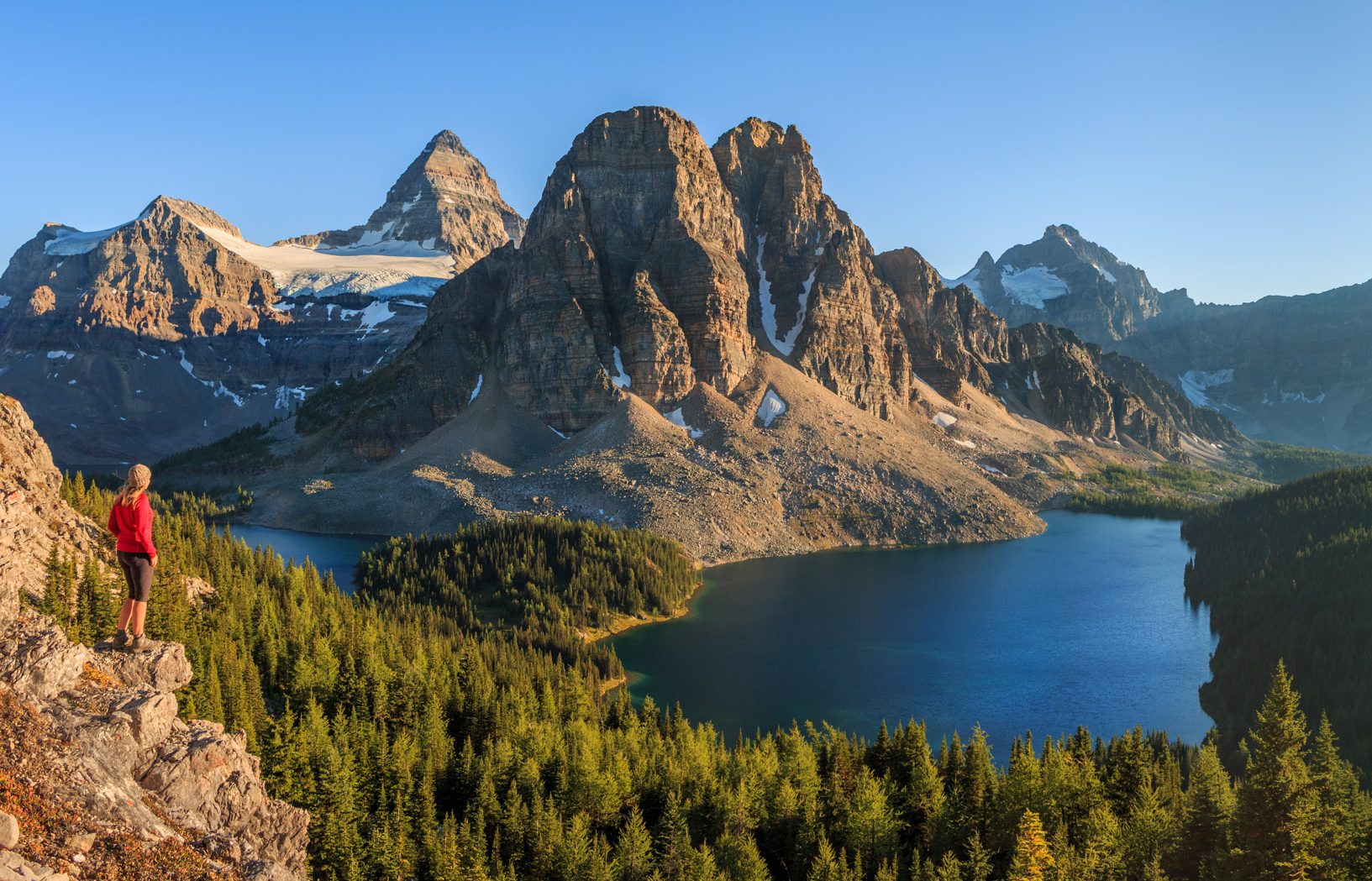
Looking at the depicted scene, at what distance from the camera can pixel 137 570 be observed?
846 inches

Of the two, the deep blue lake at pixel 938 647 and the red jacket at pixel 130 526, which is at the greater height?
the red jacket at pixel 130 526

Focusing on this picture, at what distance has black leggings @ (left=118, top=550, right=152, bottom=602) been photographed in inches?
839

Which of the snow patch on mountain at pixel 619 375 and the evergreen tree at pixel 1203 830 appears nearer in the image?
the evergreen tree at pixel 1203 830

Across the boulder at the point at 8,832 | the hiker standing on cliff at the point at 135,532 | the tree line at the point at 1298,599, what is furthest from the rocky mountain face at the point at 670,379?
the boulder at the point at 8,832

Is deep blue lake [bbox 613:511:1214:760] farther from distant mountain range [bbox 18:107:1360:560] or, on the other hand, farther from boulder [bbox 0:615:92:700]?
boulder [bbox 0:615:92:700]

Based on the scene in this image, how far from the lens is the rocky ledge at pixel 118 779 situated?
677 inches

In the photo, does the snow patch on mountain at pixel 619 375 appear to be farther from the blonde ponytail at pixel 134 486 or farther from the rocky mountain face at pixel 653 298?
the blonde ponytail at pixel 134 486

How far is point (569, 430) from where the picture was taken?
15012cm

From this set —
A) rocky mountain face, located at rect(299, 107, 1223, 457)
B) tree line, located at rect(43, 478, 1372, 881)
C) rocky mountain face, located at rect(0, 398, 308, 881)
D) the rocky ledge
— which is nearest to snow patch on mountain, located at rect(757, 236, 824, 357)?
rocky mountain face, located at rect(299, 107, 1223, 457)

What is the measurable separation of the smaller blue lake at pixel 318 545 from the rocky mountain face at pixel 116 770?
76988mm

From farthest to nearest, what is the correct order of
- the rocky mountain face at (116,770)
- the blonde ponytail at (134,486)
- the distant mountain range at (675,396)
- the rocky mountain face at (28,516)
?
the distant mountain range at (675,396) < the rocky mountain face at (28,516) < the blonde ponytail at (134,486) < the rocky mountain face at (116,770)

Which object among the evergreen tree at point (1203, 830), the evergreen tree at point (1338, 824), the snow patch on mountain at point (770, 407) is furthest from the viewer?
the snow patch on mountain at point (770, 407)

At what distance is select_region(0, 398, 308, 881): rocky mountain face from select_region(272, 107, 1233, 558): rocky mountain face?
3594 inches

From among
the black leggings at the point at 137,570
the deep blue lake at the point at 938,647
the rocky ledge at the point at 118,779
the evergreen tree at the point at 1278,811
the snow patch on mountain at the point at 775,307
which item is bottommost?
the deep blue lake at the point at 938,647
